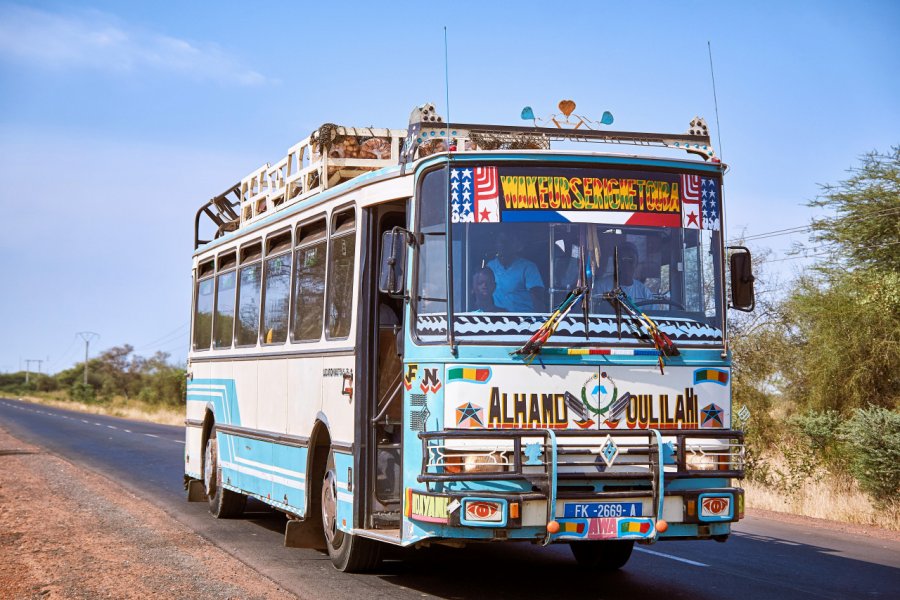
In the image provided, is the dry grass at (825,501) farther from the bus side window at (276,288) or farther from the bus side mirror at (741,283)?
the bus side window at (276,288)

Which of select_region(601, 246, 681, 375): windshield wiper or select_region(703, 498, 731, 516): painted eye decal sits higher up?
select_region(601, 246, 681, 375): windshield wiper

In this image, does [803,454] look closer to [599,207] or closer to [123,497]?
[123,497]

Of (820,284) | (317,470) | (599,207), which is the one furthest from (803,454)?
(599,207)

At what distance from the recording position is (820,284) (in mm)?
25328

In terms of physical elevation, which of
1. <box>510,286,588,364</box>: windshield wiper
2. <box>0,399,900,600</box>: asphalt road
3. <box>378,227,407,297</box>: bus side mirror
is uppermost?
<box>378,227,407,297</box>: bus side mirror

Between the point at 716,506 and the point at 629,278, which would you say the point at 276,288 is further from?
the point at 716,506

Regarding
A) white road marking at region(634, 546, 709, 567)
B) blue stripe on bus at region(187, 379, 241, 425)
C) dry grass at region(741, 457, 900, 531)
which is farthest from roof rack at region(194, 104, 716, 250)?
dry grass at region(741, 457, 900, 531)

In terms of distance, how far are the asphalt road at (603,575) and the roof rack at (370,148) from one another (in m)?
3.39

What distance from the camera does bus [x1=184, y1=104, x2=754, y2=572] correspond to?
8.23 meters

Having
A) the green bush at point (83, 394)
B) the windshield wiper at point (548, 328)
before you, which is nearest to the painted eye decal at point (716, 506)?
the windshield wiper at point (548, 328)

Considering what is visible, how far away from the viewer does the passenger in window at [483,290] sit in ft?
28.1

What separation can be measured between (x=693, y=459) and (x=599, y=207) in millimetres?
1885

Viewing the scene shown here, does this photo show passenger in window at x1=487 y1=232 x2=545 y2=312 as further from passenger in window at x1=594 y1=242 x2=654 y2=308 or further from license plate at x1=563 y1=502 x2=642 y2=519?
license plate at x1=563 y1=502 x2=642 y2=519

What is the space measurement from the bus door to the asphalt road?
2.13 ft
